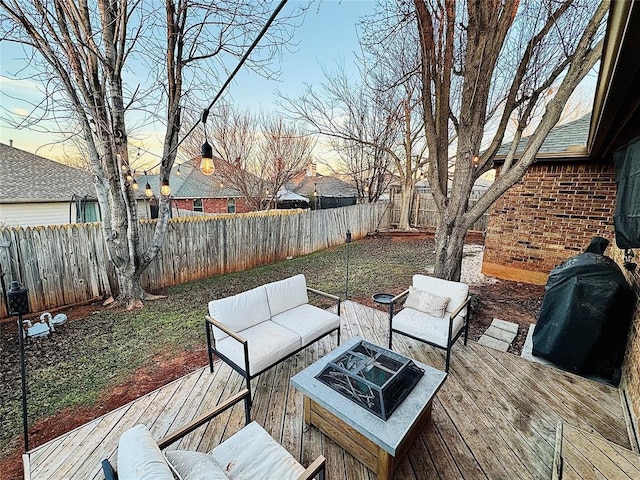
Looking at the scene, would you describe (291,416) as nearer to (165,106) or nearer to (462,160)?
(462,160)

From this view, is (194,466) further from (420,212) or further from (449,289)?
(420,212)

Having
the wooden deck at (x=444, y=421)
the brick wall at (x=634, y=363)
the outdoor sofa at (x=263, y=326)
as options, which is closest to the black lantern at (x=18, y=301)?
the wooden deck at (x=444, y=421)

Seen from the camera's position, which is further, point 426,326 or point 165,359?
point 165,359

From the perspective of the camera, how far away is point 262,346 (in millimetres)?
2797

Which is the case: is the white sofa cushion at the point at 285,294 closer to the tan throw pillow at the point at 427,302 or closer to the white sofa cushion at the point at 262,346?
the white sofa cushion at the point at 262,346

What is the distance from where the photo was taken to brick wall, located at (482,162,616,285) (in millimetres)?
5293

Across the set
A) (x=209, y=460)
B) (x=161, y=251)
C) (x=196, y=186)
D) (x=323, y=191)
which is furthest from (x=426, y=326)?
(x=323, y=191)

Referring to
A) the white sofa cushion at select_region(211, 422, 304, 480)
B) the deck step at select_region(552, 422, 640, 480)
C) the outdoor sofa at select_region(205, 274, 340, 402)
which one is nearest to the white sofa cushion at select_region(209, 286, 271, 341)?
the outdoor sofa at select_region(205, 274, 340, 402)

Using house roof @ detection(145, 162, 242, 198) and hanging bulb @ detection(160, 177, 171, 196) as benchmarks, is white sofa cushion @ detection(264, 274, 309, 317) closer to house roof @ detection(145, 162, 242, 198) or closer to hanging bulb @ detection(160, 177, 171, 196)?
hanging bulb @ detection(160, 177, 171, 196)

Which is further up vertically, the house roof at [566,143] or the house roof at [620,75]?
the house roof at [566,143]

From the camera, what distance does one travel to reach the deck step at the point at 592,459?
1734mm

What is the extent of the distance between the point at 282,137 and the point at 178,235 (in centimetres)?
642

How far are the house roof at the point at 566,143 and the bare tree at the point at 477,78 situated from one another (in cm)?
136

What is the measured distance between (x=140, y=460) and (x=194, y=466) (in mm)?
331
